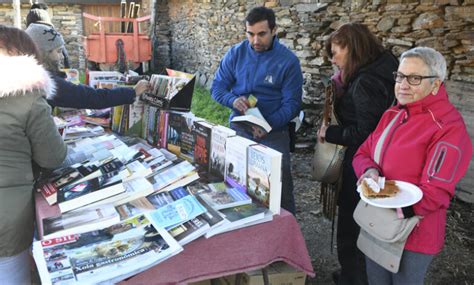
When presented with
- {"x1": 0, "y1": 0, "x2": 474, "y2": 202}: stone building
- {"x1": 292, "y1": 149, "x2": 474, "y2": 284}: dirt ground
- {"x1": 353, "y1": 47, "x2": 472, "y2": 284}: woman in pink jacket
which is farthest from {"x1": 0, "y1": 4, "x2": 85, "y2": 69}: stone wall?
{"x1": 353, "y1": 47, "x2": 472, "y2": 284}: woman in pink jacket

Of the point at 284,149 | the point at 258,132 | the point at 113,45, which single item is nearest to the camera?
the point at 258,132

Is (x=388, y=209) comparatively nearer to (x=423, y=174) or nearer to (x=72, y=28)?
(x=423, y=174)

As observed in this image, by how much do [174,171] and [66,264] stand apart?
0.89m

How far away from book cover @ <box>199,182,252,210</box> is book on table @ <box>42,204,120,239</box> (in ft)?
1.46

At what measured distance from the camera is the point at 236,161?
2.17 m

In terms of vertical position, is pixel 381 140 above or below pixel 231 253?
above

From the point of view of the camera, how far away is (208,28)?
9.87 metres

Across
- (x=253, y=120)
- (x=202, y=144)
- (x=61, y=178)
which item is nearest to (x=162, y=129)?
(x=202, y=144)

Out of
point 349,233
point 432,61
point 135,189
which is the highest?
point 432,61

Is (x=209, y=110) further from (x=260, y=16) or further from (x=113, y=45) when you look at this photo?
(x=260, y=16)

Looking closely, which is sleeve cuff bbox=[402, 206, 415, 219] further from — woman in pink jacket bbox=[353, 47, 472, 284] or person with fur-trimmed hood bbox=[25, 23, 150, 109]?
person with fur-trimmed hood bbox=[25, 23, 150, 109]

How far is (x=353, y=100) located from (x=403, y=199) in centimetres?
80

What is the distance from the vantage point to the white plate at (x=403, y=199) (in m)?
1.82

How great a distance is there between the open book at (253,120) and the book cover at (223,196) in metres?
0.74
